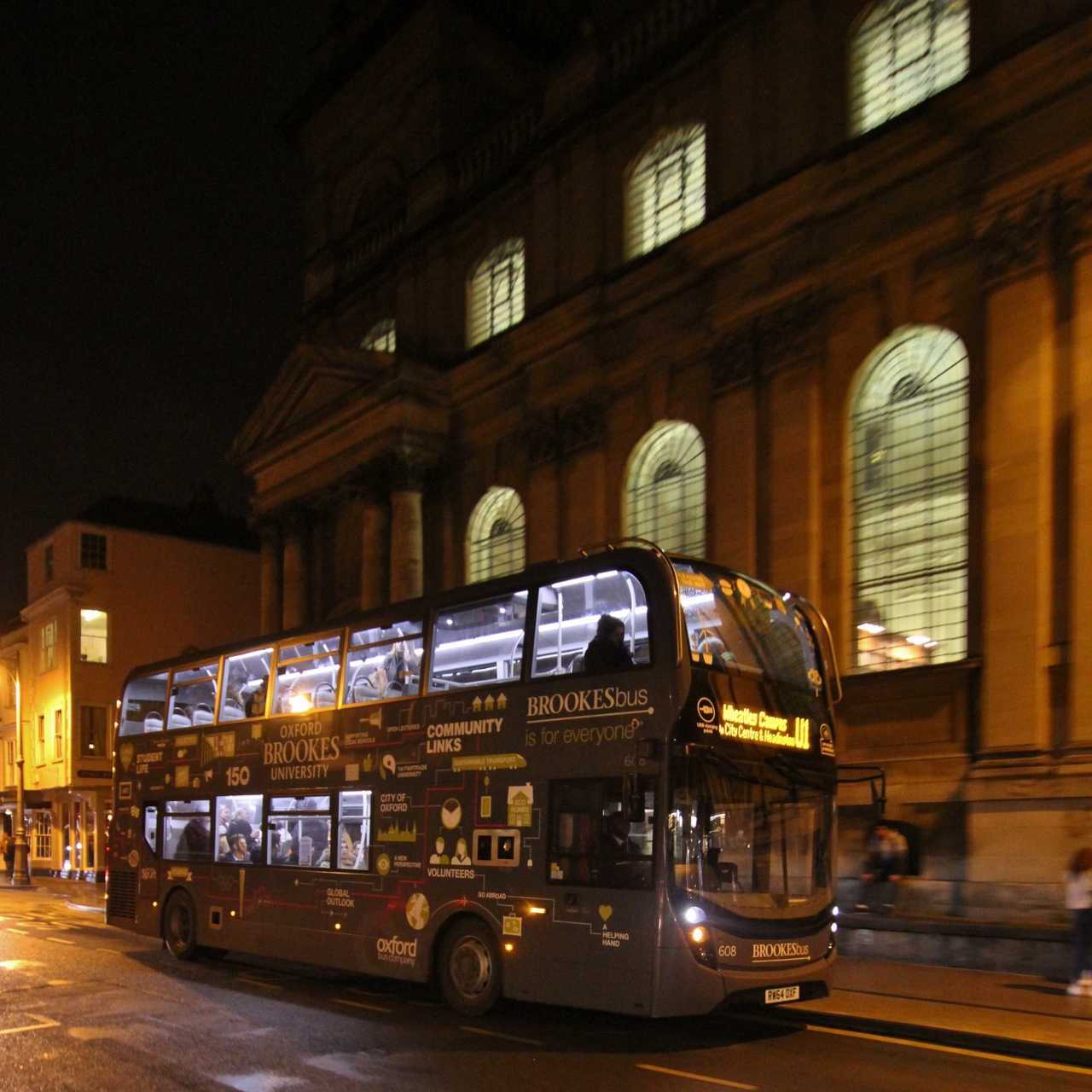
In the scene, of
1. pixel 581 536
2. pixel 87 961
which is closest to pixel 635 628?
pixel 87 961

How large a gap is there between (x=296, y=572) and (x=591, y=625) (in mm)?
25204

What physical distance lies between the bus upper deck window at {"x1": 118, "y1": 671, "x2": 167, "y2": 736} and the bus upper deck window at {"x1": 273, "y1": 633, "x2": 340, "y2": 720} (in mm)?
3238

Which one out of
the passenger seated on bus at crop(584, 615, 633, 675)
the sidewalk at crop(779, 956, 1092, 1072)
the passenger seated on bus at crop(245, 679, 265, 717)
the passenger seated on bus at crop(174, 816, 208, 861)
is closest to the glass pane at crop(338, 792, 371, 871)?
the passenger seated on bus at crop(245, 679, 265, 717)

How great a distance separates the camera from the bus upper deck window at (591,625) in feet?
32.4

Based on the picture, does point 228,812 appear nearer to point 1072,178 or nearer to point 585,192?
point 1072,178

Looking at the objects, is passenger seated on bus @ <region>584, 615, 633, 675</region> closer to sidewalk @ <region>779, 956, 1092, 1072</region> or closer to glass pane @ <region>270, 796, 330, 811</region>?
sidewalk @ <region>779, 956, 1092, 1072</region>

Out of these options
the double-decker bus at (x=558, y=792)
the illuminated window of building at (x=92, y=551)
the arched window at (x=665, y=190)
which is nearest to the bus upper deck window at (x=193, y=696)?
the double-decker bus at (x=558, y=792)

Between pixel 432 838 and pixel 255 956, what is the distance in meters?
6.68

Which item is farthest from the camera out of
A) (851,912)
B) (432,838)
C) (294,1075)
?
(851,912)

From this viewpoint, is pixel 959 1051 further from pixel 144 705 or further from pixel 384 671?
pixel 144 705

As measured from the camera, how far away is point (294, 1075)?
8.26 m

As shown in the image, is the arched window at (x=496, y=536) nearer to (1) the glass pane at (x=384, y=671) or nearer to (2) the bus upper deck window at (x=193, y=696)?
(2) the bus upper deck window at (x=193, y=696)

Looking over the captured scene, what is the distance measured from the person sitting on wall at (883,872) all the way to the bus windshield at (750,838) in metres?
5.81

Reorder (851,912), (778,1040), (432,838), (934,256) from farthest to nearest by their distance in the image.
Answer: (934,256)
(851,912)
(432,838)
(778,1040)
